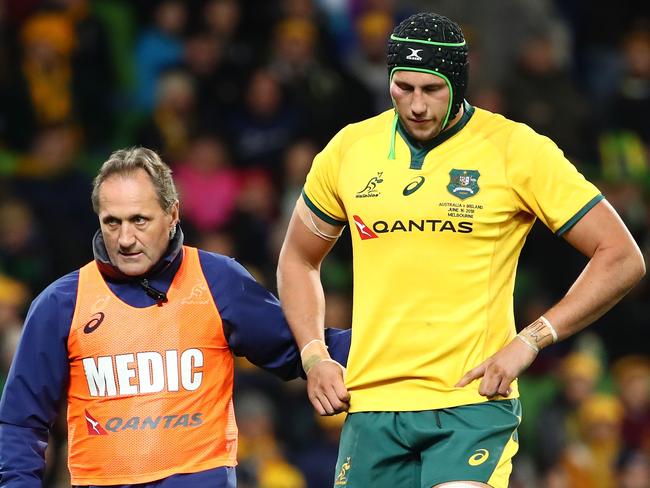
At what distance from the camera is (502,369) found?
496 centimetres

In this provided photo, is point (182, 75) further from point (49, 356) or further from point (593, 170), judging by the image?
point (49, 356)

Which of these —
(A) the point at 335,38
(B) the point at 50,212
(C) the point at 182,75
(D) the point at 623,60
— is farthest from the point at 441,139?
(D) the point at 623,60

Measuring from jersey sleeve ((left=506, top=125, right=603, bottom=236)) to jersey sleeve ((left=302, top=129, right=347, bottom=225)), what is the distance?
0.66 metres

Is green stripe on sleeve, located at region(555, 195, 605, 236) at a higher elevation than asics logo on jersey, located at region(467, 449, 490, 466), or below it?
higher

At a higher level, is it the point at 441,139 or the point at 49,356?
the point at 441,139

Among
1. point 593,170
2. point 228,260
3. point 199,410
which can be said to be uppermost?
point 228,260

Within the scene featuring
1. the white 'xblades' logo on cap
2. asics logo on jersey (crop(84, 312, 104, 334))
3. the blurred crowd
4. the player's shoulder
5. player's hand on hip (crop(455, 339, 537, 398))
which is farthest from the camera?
the blurred crowd

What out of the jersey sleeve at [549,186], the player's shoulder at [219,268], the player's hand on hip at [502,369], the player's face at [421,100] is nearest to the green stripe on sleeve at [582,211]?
the jersey sleeve at [549,186]

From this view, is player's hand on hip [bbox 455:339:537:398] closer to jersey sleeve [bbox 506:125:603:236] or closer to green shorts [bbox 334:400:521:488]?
green shorts [bbox 334:400:521:488]

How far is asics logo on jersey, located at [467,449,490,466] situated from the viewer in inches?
196

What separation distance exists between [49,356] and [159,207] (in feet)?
2.16

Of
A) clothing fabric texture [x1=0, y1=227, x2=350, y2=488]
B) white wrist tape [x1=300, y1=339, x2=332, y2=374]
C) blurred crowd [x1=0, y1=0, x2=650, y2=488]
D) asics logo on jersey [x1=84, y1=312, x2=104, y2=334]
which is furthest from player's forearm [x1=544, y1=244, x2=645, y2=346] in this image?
blurred crowd [x1=0, y1=0, x2=650, y2=488]

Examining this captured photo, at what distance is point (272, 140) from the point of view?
1189 cm

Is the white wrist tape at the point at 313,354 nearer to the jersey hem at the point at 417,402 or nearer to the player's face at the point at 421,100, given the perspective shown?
the jersey hem at the point at 417,402
